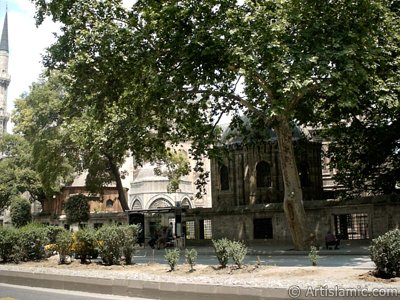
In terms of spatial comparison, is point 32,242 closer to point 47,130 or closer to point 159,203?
point 47,130

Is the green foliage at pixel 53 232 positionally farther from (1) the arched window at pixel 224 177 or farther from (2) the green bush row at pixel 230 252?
(1) the arched window at pixel 224 177

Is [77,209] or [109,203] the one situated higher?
[109,203]

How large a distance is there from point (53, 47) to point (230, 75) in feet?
24.6

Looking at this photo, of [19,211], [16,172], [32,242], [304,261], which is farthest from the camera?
[19,211]

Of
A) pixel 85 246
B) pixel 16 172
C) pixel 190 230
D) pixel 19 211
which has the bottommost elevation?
pixel 190 230

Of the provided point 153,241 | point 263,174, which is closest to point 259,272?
point 153,241

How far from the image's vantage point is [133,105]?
64.1 feet

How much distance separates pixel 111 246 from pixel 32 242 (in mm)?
3892

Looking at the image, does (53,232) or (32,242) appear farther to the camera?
(53,232)

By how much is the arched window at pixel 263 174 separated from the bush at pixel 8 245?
19837 millimetres

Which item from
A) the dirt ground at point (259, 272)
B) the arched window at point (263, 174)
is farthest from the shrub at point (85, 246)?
the arched window at point (263, 174)

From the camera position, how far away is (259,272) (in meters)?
10.5

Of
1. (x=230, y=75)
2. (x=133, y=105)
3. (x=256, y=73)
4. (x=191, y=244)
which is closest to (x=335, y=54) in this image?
(x=256, y=73)

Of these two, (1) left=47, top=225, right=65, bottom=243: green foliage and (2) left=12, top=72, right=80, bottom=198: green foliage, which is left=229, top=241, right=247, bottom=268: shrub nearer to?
(1) left=47, top=225, right=65, bottom=243: green foliage
